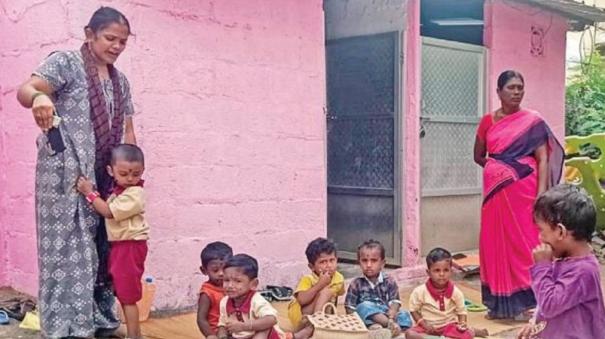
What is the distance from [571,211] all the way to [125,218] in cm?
215

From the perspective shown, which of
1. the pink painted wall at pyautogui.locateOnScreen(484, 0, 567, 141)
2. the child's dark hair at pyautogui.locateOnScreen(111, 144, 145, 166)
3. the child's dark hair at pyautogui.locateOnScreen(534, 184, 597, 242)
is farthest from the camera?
the pink painted wall at pyautogui.locateOnScreen(484, 0, 567, 141)

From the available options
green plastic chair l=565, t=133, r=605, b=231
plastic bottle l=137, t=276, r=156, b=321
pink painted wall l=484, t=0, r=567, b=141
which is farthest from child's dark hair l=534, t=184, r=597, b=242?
green plastic chair l=565, t=133, r=605, b=231

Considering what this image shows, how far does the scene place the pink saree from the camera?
199 inches

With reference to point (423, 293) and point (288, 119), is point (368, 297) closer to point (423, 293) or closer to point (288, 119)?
point (423, 293)

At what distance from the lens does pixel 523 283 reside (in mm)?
5105

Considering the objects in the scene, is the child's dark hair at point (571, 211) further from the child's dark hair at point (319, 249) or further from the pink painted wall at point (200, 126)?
the pink painted wall at point (200, 126)

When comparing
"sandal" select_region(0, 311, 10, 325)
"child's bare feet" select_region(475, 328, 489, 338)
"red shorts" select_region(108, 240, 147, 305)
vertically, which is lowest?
"child's bare feet" select_region(475, 328, 489, 338)

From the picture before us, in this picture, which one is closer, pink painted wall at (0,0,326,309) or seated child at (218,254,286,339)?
seated child at (218,254,286,339)

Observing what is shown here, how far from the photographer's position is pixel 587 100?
39.4 feet

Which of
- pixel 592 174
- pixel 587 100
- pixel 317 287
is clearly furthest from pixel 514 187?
pixel 587 100

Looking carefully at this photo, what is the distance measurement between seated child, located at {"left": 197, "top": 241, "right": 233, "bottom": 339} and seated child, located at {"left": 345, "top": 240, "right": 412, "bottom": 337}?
0.85 meters

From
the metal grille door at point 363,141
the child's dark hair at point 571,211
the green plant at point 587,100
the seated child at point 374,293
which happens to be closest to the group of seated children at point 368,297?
the seated child at point 374,293

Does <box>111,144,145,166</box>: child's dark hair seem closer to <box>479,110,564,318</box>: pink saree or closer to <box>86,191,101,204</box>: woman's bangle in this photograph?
<box>86,191,101,204</box>: woman's bangle

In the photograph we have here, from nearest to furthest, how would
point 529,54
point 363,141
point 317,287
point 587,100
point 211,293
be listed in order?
1. point 211,293
2. point 317,287
3. point 363,141
4. point 529,54
5. point 587,100
